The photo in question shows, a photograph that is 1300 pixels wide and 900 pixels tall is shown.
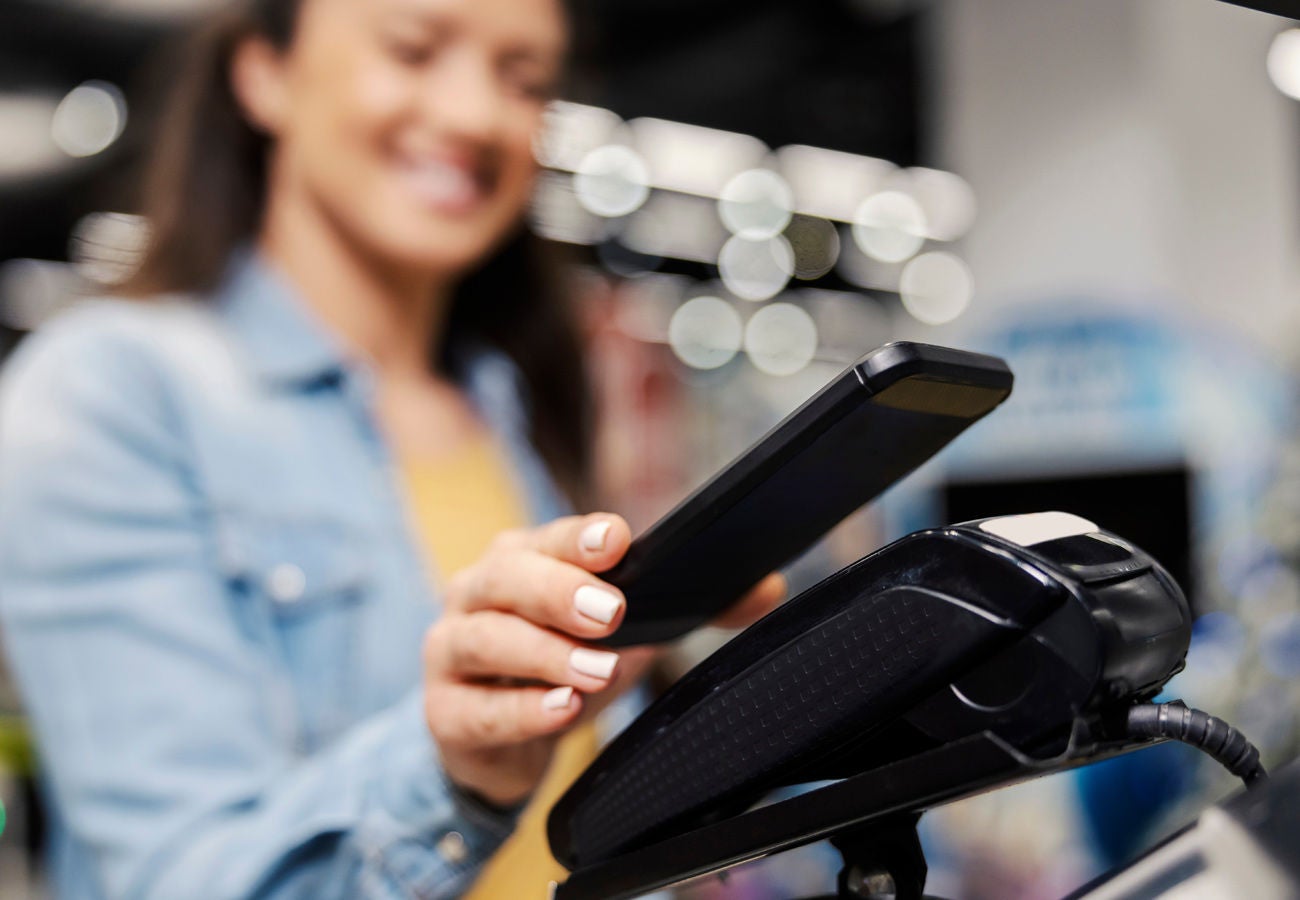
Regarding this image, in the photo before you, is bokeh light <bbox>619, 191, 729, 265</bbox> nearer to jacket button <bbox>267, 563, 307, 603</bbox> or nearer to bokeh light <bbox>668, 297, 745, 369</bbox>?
bokeh light <bbox>668, 297, 745, 369</bbox>

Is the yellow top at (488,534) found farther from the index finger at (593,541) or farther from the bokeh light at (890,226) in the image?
the bokeh light at (890,226)

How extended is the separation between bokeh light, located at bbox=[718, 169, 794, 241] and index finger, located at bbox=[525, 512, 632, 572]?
3.90 m

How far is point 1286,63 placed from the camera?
8.46ft

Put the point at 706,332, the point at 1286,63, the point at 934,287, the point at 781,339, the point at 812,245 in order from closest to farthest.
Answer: the point at 1286,63, the point at 812,245, the point at 934,287, the point at 706,332, the point at 781,339

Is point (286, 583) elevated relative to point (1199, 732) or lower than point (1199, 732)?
lower

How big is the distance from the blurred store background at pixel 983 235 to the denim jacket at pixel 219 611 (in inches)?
9.1

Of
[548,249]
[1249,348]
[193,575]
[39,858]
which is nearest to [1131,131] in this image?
[1249,348]

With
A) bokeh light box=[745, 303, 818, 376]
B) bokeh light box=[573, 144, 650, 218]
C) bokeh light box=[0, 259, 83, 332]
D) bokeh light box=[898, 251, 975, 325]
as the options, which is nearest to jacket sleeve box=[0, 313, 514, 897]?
bokeh light box=[573, 144, 650, 218]

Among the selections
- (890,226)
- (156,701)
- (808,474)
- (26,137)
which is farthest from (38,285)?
(808,474)

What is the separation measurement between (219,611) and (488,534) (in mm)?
271

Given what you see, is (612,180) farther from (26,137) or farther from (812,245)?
(26,137)

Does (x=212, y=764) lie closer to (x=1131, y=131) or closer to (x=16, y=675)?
(x=16, y=675)

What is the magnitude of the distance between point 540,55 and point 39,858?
2.21 m

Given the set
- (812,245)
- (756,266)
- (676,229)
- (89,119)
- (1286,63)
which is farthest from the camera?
(756,266)
